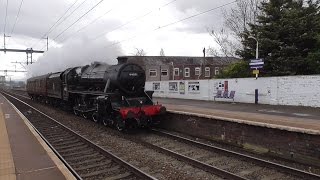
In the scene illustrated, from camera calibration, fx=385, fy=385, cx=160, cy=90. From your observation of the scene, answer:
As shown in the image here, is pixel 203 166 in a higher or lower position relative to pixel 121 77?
lower

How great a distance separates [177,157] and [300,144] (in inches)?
131

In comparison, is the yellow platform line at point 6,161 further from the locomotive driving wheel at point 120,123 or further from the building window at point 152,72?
the building window at point 152,72

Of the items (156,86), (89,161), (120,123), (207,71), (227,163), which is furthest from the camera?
(207,71)

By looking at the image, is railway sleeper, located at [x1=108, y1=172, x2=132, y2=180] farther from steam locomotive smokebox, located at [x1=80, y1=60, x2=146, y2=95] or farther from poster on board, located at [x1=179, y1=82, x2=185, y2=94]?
poster on board, located at [x1=179, y1=82, x2=185, y2=94]

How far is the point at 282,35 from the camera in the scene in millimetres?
26172

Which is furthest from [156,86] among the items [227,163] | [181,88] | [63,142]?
[227,163]

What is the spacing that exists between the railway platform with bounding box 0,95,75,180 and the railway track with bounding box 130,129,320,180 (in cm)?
342

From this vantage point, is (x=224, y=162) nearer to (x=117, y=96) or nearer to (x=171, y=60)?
(x=117, y=96)

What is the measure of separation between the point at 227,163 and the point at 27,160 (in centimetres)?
503

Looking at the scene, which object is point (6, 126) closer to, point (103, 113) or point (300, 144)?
point (103, 113)

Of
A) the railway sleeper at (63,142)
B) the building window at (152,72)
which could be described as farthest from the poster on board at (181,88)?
the building window at (152,72)

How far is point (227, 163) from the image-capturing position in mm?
10141

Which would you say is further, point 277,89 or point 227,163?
point 277,89

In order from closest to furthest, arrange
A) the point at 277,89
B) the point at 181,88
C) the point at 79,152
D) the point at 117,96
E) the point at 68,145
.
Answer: the point at 79,152 < the point at 68,145 < the point at 117,96 < the point at 277,89 < the point at 181,88
